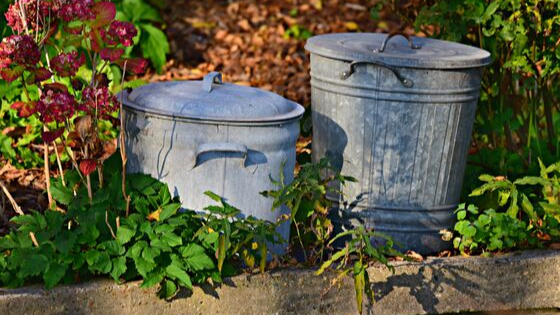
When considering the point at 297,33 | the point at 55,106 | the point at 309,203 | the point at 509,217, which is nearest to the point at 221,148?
the point at 309,203

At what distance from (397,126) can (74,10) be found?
1.47 m

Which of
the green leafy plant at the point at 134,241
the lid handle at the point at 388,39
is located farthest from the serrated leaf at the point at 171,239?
the lid handle at the point at 388,39

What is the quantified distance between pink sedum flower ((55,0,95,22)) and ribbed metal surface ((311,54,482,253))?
110 centimetres

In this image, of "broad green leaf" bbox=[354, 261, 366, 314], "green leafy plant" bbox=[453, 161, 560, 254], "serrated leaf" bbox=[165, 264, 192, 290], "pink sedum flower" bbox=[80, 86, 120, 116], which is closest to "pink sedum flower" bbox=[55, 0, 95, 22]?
"pink sedum flower" bbox=[80, 86, 120, 116]

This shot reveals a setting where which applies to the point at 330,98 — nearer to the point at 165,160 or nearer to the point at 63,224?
the point at 165,160

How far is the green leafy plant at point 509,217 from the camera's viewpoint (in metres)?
4.39

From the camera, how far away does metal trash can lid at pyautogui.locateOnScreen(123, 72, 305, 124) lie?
12.8 ft

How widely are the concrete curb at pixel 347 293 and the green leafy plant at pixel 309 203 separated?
0.21 m

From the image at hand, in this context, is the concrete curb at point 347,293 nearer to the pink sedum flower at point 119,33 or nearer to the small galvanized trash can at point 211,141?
the small galvanized trash can at point 211,141

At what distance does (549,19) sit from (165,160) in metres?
2.03

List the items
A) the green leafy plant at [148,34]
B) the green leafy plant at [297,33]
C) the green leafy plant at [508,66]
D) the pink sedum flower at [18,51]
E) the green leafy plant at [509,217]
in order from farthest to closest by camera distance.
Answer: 1. the green leafy plant at [297,33]
2. the green leafy plant at [148,34]
3. the green leafy plant at [508,66]
4. the green leafy plant at [509,217]
5. the pink sedum flower at [18,51]

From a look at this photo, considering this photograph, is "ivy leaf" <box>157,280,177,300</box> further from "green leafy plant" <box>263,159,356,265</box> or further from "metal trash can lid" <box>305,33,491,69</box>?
"metal trash can lid" <box>305,33,491,69</box>

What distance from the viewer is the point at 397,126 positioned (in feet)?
14.0

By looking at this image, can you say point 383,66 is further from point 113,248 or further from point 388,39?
point 113,248
